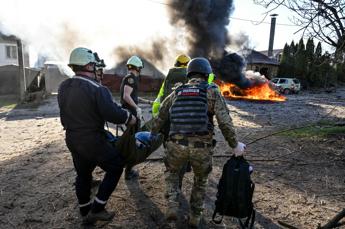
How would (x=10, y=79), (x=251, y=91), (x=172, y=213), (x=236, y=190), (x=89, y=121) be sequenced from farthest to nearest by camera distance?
(x=251, y=91)
(x=10, y=79)
(x=172, y=213)
(x=89, y=121)
(x=236, y=190)

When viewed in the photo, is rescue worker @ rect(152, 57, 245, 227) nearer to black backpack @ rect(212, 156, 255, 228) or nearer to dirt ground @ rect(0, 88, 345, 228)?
black backpack @ rect(212, 156, 255, 228)

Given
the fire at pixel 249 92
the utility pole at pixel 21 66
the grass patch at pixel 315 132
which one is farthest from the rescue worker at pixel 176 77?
the fire at pixel 249 92

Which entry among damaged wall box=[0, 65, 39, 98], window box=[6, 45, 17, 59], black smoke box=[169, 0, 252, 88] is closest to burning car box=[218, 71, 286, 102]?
black smoke box=[169, 0, 252, 88]

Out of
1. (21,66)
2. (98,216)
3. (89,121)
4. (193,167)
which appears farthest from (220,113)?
(21,66)

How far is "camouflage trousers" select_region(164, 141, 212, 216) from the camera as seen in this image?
329cm

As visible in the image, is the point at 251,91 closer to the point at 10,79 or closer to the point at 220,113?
the point at 10,79

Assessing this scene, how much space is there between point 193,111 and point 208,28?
21.9m

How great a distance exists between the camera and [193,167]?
11.0 feet

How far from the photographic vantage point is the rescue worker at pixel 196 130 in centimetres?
324

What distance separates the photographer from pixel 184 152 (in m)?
3.31

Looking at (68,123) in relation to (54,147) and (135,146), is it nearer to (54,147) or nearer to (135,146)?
(135,146)

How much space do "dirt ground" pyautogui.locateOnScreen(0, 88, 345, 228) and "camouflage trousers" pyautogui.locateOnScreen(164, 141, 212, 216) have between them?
0.30m

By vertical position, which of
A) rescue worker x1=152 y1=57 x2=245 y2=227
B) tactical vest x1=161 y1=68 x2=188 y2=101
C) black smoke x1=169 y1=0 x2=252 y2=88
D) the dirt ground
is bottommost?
the dirt ground

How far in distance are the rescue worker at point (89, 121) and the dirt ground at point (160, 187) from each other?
17.6 inches
